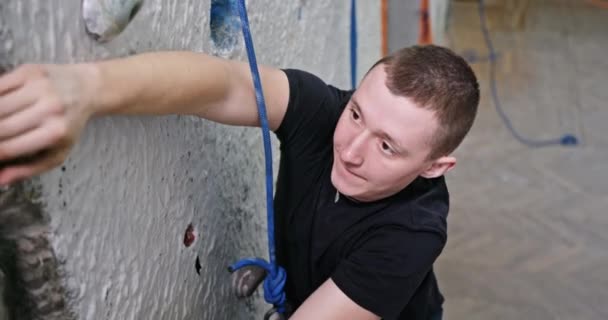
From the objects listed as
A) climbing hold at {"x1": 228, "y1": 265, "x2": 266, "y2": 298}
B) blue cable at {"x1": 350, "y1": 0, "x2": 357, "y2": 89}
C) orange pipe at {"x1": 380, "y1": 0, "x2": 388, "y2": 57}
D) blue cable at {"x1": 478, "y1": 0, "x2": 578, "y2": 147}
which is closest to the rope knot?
climbing hold at {"x1": 228, "y1": 265, "x2": 266, "y2": 298}

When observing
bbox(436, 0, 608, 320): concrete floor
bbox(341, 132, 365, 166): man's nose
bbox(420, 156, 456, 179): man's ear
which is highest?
bbox(341, 132, 365, 166): man's nose

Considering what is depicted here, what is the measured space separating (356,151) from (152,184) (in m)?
0.24

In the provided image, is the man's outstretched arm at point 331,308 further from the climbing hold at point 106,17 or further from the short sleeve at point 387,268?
the climbing hold at point 106,17

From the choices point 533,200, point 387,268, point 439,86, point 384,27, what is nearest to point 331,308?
point 387,268

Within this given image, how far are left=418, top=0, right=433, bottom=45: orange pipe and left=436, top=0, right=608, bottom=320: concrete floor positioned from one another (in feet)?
1.50

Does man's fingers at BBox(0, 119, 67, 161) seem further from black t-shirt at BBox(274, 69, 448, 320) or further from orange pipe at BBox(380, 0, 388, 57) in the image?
orange pipe at BBox(380, 0, 388, 57)

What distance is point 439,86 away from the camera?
32.5 inches

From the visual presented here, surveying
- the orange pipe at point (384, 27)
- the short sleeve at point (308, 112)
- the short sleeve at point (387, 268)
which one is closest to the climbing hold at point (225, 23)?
the short sleeve at point (308, 112)

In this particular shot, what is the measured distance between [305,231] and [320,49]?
57cm

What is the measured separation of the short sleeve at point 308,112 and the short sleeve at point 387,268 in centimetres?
15

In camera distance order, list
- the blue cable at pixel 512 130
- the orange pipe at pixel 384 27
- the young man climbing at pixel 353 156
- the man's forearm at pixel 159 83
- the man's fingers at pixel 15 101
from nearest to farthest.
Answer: the man's fingers at pixel 15 101 < the man's forearm at pixel 159 83 < the young man climbing at pixel 353 156 < the orange pipe at pixel 384 27 < the blue cable at pixel 512 130

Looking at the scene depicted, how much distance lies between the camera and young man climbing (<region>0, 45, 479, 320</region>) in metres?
0.77

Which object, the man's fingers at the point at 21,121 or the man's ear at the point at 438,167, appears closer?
the man's fingers at the point at 21,121

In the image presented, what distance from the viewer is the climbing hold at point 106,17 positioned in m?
0.59
